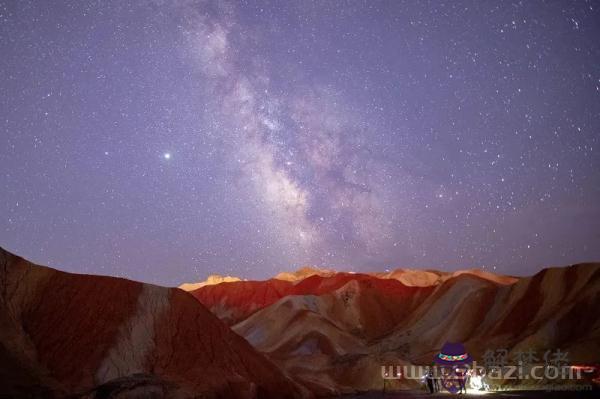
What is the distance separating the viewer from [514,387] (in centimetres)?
5312

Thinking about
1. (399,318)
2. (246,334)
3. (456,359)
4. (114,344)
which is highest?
(399,318)

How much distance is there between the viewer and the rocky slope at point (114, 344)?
40.8 metres

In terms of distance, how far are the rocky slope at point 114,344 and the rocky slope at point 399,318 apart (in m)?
14.1

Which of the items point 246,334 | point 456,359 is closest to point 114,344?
point 456,359

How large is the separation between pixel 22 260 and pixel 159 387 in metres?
23.5

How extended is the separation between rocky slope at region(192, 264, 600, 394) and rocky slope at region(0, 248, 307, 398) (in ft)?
46.3

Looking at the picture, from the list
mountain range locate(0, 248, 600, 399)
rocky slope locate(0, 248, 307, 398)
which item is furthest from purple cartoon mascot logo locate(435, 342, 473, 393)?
rocky slope locate(0, 248, 307, 398)

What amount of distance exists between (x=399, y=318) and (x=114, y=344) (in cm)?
7736

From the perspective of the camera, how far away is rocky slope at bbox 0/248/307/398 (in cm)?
4078

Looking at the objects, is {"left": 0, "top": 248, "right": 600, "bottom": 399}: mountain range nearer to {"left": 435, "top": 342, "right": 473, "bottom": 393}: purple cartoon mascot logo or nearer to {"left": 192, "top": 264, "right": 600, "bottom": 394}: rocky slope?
{"left": 192, "top": 264, "right": 600, "bottom": 394}: rocky slope

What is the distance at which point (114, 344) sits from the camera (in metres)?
48.7

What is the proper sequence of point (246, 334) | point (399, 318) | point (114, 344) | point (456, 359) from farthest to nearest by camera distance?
1. point (399, 318)
2. point (246, 334)
3. point (114, 344)
4. point (456, 359)

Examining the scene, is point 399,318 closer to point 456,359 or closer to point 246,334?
point 246,334

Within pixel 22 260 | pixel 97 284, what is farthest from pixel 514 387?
pixel 22 260
